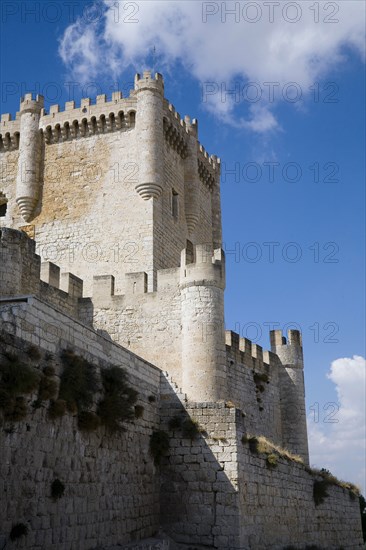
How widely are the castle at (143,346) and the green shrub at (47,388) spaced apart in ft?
0.83

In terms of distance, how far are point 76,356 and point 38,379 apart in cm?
135

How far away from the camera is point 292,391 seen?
22938 millimetres

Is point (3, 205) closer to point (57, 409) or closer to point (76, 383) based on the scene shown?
point (76, 383)

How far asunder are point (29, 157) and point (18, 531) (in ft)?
53.5

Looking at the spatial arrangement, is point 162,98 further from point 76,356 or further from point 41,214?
point 76,356

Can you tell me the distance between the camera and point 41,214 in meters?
22.6

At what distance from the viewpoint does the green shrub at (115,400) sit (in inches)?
451

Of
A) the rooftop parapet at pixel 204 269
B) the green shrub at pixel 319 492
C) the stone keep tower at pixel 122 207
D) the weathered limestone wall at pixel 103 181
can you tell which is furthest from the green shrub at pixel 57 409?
the weathered limestone wall at pixel 103 181

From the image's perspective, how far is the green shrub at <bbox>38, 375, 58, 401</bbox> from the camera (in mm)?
9570

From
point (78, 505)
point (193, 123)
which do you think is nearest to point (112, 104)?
point (193, 123)

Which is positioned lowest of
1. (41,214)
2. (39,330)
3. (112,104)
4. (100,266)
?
(39,330)

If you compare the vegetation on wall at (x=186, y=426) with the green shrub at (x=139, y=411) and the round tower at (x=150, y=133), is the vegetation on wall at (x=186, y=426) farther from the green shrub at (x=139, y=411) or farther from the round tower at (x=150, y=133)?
the round tower at (x=150, y=133)

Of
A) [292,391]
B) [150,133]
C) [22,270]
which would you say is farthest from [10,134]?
[292,391]

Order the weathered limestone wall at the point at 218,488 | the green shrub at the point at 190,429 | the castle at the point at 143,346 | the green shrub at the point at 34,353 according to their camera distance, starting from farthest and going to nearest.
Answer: the green shrub at the point at 190,429 → the weathered limestone wall at the point at 218,488 → the castle at the point at 143,346 → the green shrub at the point at 34,353
